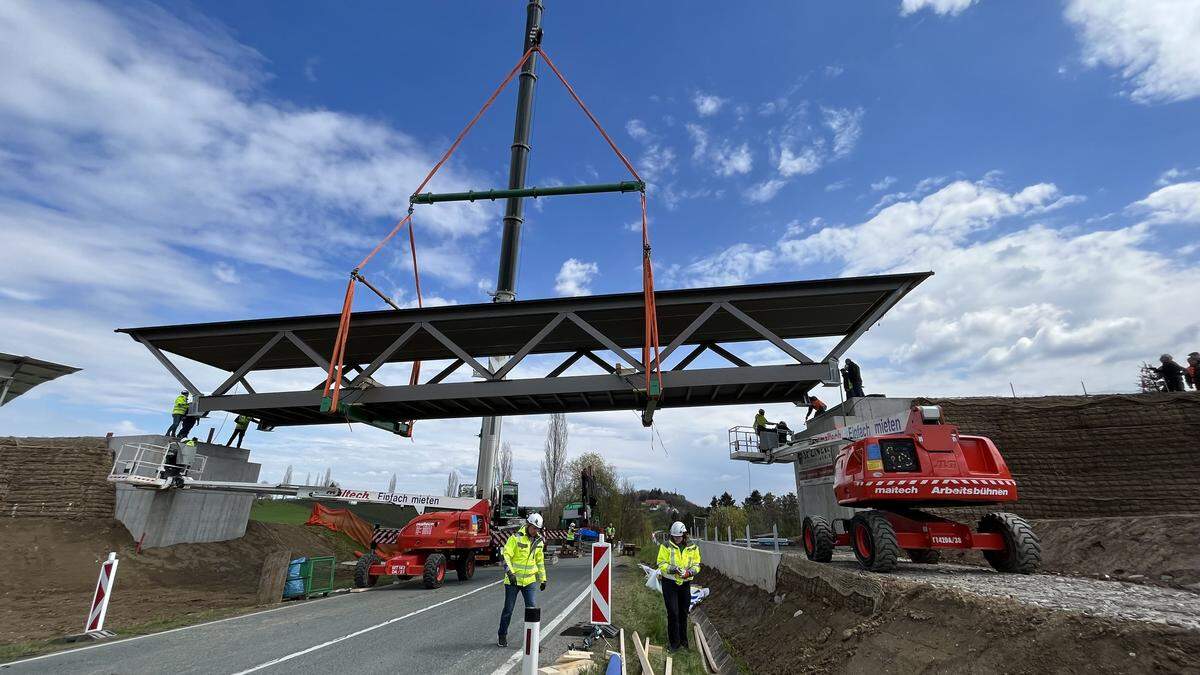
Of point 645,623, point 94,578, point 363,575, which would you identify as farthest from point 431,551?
point 645,623

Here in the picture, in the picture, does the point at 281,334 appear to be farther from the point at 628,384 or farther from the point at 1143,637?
the point at 1143,637

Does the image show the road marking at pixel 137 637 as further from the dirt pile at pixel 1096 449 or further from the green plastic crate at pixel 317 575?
the dirt pile at pixel 1096 449

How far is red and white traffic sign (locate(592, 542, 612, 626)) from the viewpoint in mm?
7867

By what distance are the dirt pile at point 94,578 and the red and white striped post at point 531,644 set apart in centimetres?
996

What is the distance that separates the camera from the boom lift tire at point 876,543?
784 cm

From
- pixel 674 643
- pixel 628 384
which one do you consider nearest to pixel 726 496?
pixel 628 384

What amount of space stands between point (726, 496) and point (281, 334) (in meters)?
78.7

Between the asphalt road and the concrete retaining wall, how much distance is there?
3659 mm

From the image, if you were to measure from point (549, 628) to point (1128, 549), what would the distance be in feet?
34.4

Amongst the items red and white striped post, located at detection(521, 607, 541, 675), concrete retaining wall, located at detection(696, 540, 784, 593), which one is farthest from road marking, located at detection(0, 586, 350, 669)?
concrete retaining wall, located at detection(696, 540, 784, 593)

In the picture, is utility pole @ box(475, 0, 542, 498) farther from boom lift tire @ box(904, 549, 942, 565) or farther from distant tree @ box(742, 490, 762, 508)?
distant tree @ box(742, 490, 762, 508)

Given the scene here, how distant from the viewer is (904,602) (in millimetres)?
5773

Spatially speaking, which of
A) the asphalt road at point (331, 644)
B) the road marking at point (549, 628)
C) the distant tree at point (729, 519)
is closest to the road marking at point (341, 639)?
the asphalt road at point (331, 644)

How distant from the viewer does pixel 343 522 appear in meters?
24.4
